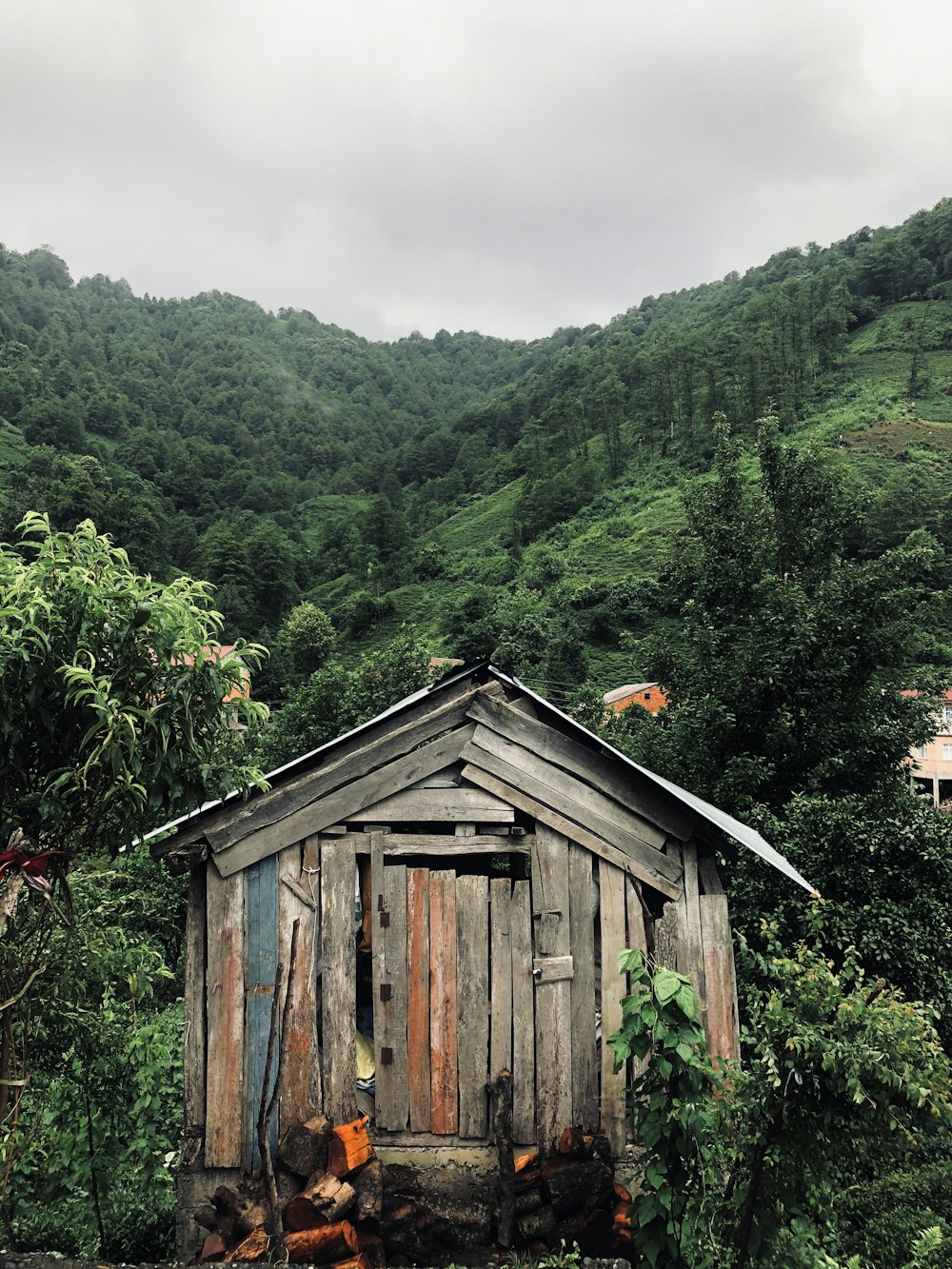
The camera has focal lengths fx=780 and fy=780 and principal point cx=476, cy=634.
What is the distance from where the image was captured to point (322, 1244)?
458cm

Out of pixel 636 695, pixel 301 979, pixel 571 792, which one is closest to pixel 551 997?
pixel 571 792

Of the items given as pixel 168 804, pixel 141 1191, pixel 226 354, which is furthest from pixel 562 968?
pixel 226 354

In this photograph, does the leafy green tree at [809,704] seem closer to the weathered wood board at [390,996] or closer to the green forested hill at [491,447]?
the weathered wood board at [390,996]

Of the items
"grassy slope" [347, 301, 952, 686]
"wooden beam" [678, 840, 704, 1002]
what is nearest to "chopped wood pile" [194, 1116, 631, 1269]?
"wooden beam" [678, 840, 704, 1002]

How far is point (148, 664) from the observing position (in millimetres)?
3732

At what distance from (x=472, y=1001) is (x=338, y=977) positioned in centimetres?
94

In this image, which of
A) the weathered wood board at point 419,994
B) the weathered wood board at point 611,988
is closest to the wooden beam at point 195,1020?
the weathered wood board at point 419,994

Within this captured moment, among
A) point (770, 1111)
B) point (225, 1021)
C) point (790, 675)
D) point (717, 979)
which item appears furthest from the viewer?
point (790, 675)

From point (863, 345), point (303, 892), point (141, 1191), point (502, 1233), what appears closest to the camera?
point (502, 1233)

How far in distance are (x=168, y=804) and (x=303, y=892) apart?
168 cm

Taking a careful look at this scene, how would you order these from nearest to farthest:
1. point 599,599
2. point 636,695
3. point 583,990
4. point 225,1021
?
point 225,1021 → point 583,990 → point 636,695 → point 599,599

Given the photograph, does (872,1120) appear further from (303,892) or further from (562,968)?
(303,892)

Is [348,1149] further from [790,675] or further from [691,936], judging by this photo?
[790,675]

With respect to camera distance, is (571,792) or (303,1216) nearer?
(303,1216)
